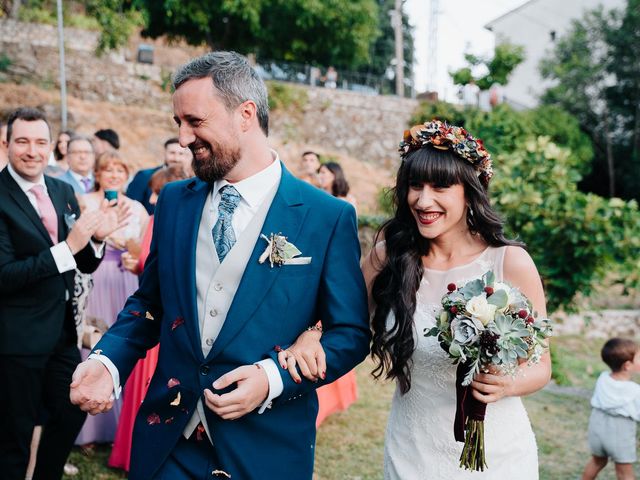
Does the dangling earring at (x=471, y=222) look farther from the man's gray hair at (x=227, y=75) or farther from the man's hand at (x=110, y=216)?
the man's hand at (x=110, y=216)

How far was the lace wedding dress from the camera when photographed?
→ 3154 millimetres

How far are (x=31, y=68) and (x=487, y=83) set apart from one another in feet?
65.9

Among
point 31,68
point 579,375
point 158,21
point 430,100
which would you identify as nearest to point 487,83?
point 430,100

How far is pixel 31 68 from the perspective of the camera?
23.3m

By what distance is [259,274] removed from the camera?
2562 mm

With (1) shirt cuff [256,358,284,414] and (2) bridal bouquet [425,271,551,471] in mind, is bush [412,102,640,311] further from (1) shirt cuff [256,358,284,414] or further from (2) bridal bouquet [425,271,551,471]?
(1) shirt cuff [256,358,284,414]

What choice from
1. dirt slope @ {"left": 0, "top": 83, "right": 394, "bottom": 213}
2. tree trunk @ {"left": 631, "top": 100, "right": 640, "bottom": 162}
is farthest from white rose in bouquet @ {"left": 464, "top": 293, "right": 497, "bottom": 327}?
tree trunk @ {"left": 631, "top": 100, "right": 640, "bottom": 162}

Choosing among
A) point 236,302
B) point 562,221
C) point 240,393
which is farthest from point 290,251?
point 562,221

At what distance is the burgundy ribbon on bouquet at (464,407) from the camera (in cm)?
282

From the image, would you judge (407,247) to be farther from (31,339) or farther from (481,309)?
(31,339)

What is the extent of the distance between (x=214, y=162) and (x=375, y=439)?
478 centimetres

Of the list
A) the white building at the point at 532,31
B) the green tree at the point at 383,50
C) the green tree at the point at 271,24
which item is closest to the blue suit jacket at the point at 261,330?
the green tree at the point at 271,24

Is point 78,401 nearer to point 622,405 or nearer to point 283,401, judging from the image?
point 283,401

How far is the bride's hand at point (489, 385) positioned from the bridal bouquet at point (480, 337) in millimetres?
35
